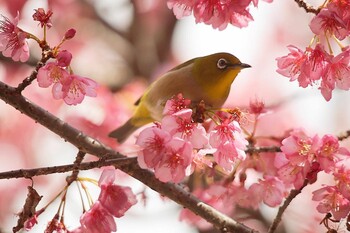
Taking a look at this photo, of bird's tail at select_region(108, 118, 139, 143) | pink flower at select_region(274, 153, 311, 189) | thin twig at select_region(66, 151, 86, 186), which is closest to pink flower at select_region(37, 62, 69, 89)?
thin twig at select_region(66, 151, 86, 186)

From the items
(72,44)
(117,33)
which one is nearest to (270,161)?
(117,33)

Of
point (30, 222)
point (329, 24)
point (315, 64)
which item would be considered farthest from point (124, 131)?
point (329, 24)

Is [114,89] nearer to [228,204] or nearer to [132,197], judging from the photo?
[228,204]

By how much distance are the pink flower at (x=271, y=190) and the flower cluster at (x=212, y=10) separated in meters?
0.69

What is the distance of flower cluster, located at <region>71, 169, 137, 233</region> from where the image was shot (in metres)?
2.05

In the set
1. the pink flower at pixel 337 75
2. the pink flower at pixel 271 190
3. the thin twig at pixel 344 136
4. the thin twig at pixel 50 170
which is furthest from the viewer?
the pink flower at pixel 271 190

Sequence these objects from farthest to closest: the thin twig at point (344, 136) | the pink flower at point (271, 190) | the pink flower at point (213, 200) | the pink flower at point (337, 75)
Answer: the pink flower at point (213, 200), the pink flower at point (271, 190), the thin twig at point (344, 136), the pink flower at point (337, 75)

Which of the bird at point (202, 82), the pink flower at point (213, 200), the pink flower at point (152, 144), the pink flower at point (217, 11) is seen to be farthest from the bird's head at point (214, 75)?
the pink flower at point (152, 144)

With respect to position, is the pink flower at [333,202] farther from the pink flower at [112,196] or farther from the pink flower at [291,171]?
the pink flower at [112,196]

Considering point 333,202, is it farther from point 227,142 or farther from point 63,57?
point 63,57

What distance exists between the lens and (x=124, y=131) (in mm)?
3643

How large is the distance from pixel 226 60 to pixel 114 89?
217cm

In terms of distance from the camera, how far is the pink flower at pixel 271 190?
8.29 ft

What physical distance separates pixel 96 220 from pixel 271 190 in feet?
2.70
